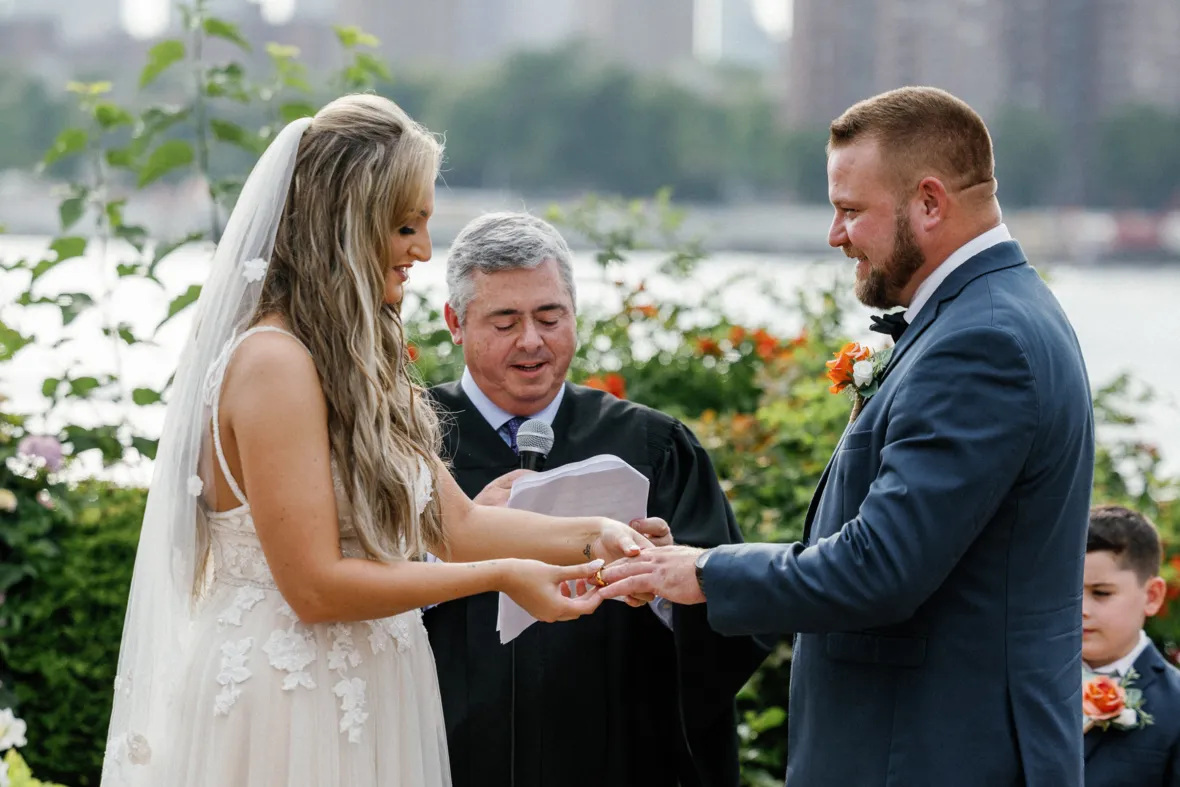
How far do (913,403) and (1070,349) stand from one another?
35 cm

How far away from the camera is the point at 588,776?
3451 millimetres

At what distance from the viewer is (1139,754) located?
12.2 ft

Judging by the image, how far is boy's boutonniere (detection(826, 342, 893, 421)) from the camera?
2879mm

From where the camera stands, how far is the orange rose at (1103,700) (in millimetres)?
3664

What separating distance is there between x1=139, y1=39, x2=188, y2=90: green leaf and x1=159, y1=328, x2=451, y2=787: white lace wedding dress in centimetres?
286

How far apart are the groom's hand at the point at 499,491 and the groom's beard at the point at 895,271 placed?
1.02 metres

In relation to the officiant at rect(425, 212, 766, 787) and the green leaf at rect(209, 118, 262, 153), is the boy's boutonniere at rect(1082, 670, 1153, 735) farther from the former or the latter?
the green leaf at rect(209, 118, 262, 153)

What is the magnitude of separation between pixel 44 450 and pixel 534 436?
2.50 meters

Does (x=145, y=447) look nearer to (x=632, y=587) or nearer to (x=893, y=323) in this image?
(x=632, y=587)

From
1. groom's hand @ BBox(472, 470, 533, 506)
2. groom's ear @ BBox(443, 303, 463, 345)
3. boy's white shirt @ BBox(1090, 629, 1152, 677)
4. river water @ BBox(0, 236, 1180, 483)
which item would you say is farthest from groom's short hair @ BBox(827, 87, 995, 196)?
river water @ BBox(0, 236, 1180, 483)

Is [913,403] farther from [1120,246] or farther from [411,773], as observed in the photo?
[1120,246]

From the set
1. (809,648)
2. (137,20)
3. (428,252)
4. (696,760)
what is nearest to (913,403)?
(809,648)

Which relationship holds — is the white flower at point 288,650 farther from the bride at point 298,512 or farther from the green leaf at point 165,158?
the green leaf at point 165,158

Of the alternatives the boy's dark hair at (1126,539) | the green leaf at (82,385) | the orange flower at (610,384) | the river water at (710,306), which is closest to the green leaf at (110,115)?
the river water at (710,306)
